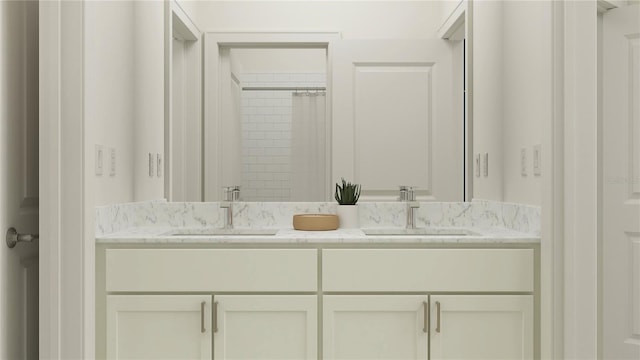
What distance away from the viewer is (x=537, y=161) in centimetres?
167

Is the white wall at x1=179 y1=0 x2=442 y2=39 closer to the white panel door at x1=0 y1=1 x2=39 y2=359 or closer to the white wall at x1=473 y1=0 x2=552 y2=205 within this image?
the white wall at x1=473 y1=0 x2=552 y2=205

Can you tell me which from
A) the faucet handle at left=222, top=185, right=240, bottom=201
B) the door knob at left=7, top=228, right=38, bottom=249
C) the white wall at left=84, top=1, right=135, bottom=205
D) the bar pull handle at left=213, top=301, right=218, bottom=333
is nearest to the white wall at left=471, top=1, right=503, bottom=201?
the faucet handle at left=222, top=185, right=240, bottom=201

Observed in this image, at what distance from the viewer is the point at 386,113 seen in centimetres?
207

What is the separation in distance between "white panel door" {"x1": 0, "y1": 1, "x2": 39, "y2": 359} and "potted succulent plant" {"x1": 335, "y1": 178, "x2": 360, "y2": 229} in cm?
118

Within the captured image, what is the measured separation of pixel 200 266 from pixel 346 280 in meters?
0.52

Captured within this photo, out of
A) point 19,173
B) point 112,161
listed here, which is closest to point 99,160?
point 112,161

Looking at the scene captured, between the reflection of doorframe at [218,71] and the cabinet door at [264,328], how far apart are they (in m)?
0.62

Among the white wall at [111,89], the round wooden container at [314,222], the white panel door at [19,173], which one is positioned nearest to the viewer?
the white panel door at [19,173]

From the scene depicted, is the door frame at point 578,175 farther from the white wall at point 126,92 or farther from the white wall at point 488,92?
the white wall at point 126,92

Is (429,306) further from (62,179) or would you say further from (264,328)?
(62,179)

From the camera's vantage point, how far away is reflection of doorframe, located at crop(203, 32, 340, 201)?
205 centimetres

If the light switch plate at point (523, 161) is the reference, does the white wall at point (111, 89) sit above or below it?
above

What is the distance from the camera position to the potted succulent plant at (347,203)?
2.00 metres

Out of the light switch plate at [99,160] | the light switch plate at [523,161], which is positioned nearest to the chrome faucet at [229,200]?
the light switch plate at [99,160]
